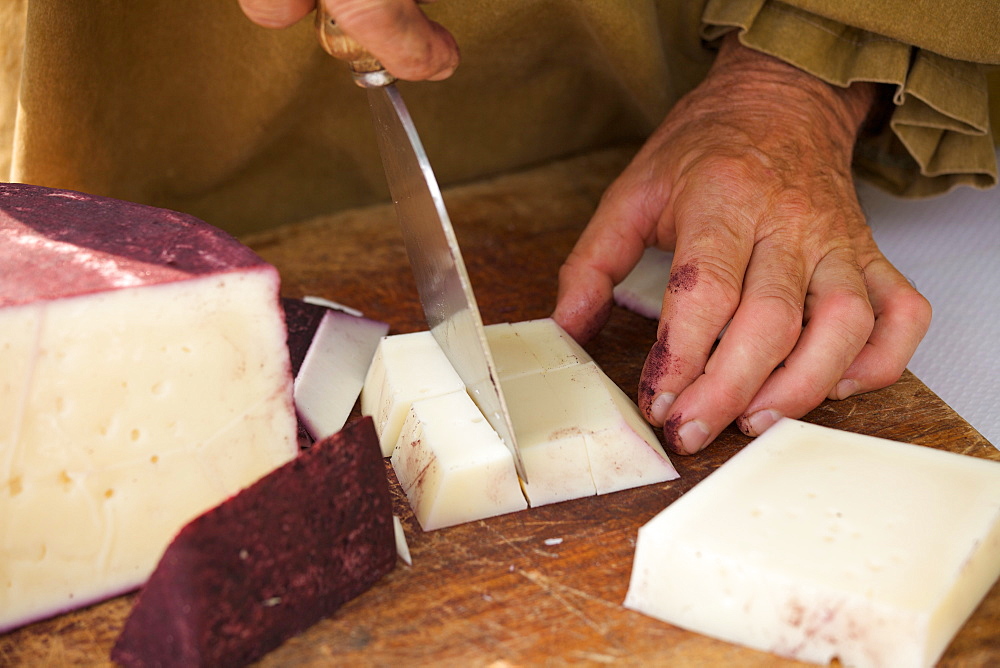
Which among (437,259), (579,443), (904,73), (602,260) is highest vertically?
(904,73)

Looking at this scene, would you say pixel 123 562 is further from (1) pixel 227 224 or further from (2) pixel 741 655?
(1) pixel 227 224

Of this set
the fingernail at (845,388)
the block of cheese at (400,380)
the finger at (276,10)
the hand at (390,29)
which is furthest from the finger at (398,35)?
the fingernail at (845,388)

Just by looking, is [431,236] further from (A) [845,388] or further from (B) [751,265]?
(A) [845,388]

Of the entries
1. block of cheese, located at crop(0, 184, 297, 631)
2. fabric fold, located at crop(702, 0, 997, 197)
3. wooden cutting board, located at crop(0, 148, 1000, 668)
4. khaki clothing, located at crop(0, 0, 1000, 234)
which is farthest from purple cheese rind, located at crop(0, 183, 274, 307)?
fabric fold, located at crop(702, 0, 997, 197)

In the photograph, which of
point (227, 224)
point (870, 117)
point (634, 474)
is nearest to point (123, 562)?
point (634, 474)

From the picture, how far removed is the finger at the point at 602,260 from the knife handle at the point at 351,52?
0.59 m

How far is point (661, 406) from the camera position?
4.99 feet

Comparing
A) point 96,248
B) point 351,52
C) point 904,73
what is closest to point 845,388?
point 904,73

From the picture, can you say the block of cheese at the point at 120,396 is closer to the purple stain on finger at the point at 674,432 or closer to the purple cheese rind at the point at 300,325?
the purple cheese rind at the point at 300,325

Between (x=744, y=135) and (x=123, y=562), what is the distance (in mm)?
1387

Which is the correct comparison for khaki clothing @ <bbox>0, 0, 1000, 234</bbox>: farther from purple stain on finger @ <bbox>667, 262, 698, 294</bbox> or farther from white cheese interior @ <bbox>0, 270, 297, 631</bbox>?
white cheese interior @ <bbox>0, 270, 297, 631</bbox>

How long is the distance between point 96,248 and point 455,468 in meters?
0.58

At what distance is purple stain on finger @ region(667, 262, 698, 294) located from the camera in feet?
5.08

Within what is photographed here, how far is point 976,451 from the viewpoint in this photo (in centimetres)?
Answer: 149
